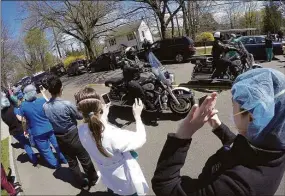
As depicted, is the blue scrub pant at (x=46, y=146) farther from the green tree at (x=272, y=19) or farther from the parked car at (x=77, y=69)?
the green tree at (x=272, y=19)

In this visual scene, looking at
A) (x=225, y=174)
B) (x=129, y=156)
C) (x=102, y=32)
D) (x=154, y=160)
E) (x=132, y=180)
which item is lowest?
(x=154, y=160)

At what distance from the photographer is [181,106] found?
602cm

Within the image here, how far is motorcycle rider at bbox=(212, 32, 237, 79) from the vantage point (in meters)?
7.93

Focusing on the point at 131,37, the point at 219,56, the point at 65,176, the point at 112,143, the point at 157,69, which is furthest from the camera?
the point at 131,37

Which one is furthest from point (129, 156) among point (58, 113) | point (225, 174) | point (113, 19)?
Result: point (113, 19)

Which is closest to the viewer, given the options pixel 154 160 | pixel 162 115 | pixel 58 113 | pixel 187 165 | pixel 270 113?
pixel 270 113

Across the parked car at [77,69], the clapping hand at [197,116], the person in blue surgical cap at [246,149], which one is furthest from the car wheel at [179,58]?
the clapping hand at [197,116]

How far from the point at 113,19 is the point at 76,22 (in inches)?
129

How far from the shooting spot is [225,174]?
1.10 m

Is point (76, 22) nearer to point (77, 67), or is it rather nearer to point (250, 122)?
point (77, 67)

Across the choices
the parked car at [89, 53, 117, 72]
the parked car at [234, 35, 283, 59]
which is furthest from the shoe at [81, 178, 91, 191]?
the parked car at [89, 53, 117, 72]

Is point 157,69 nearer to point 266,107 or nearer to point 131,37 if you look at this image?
point 266,107

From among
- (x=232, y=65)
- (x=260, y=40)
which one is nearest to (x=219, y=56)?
(x=232, y=65)

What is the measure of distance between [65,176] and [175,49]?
12585 millimetres
